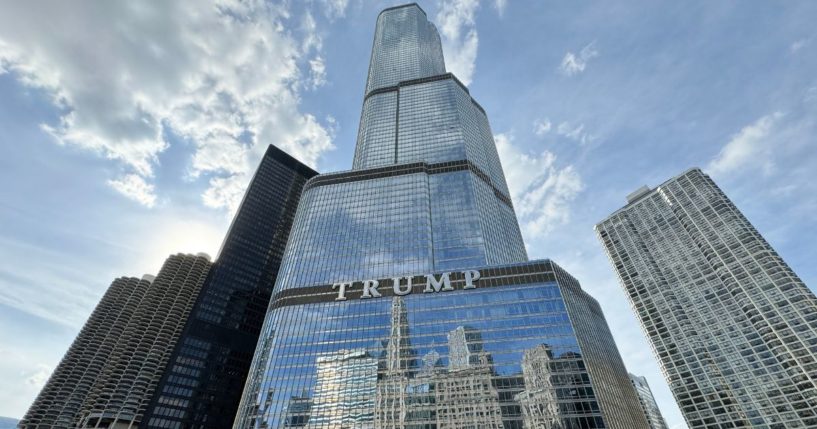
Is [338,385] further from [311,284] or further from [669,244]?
[669,244]

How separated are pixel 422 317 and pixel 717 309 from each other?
446ft

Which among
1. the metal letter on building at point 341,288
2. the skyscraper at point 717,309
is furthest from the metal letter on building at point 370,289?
the skyscraper at point 717,309

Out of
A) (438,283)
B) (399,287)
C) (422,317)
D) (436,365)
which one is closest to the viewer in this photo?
(436,365)

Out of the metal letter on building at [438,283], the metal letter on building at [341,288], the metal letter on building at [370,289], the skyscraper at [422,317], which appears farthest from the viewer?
the metal letter on building at [341,288]

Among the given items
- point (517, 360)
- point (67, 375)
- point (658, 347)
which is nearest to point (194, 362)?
point (67, 375)

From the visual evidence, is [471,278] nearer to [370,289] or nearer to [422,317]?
[422,317]

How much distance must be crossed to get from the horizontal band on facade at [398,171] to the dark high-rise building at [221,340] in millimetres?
67526


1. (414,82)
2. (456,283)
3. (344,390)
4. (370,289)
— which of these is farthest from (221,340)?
(414,82)

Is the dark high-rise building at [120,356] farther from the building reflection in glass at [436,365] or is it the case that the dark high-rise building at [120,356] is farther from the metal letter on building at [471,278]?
the metal letter on building at [471,278]

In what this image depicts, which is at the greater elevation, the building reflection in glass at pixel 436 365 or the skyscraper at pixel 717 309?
the skyscraper at pixel 717 309

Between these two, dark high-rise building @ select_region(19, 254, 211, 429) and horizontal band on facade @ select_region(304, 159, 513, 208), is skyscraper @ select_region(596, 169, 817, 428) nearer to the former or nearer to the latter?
horizontal band on facade @ select_region(304, 159, 513, 208)

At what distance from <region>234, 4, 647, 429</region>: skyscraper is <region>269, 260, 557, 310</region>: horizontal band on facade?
1.06 ft

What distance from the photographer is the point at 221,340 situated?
529 feet

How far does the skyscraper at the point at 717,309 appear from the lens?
129750mm
